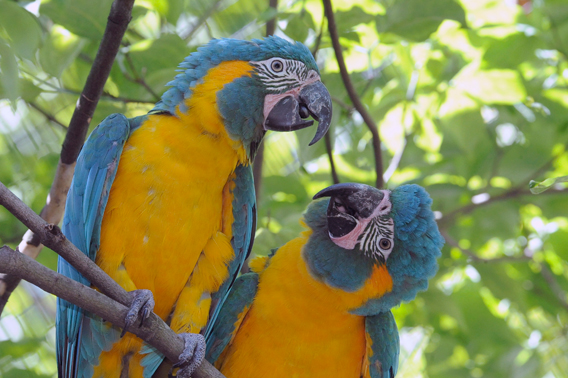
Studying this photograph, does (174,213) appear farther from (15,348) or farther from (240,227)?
(15,348)

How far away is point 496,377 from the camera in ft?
14.1

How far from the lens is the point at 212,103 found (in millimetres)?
2781

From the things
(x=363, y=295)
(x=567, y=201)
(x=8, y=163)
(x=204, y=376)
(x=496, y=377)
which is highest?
(x=8, y=163)

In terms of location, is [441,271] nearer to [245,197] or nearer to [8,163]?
[245,197]

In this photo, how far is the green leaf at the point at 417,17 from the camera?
3002mm

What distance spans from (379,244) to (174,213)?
116 cm

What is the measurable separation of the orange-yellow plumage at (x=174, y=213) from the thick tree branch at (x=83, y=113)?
0.27 m

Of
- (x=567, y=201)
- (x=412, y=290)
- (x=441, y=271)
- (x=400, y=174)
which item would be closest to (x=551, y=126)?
(x=567, y=201)

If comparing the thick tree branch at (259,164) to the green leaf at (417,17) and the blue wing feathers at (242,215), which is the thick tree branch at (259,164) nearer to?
the blue wing feathers at (242,215)

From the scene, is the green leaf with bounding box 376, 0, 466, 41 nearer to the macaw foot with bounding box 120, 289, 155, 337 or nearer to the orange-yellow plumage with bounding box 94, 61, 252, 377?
the orange-yellow plumage with bounding box 94, 61, 252, 377

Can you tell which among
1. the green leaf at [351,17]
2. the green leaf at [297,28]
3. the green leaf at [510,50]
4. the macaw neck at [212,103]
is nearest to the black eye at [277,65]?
the macaw neck at [212,103]

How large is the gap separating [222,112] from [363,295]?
130 cm

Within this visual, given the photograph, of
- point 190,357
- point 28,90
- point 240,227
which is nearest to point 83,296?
point 190,357

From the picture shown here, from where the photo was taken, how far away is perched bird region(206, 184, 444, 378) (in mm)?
2916
